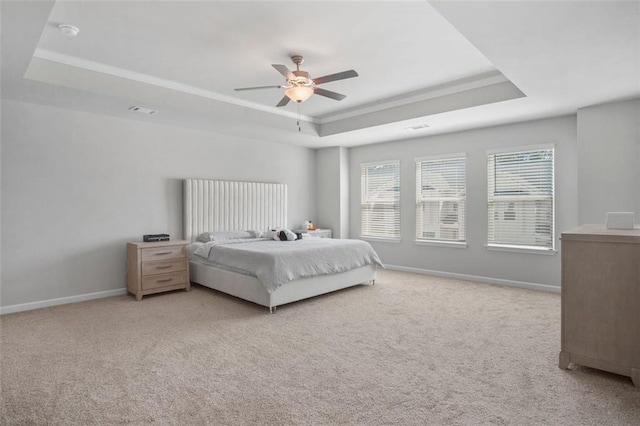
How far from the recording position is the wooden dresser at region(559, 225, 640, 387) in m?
2.45

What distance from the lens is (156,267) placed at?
15.8 feet

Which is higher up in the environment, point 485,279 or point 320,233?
point 320,233

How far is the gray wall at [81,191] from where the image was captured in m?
4.18

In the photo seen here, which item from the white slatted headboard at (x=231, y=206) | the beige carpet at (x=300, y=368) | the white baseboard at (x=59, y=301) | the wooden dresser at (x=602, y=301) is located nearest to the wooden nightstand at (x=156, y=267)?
the white baseboard at (x=59, y=301)

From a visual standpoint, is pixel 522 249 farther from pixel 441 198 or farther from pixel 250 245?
pixel 250 245

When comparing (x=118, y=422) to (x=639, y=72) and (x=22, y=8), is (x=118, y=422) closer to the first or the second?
(x=22, y=8)

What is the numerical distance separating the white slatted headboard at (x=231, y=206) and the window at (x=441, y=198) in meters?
2.51

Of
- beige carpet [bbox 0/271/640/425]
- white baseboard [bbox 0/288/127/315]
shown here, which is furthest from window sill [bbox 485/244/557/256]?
white baseboard [bbox 0/288/127/315]

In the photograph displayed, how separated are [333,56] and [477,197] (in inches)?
134

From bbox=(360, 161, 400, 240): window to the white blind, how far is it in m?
1.70

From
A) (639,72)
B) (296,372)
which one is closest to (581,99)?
(639,72)

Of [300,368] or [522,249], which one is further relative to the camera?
[522,249]

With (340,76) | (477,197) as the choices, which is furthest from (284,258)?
(477,197)

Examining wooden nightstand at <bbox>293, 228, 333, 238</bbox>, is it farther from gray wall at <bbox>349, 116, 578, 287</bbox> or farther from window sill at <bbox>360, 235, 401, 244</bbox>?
window sill at <bbox>360, 235, 401, 244</bbox>
